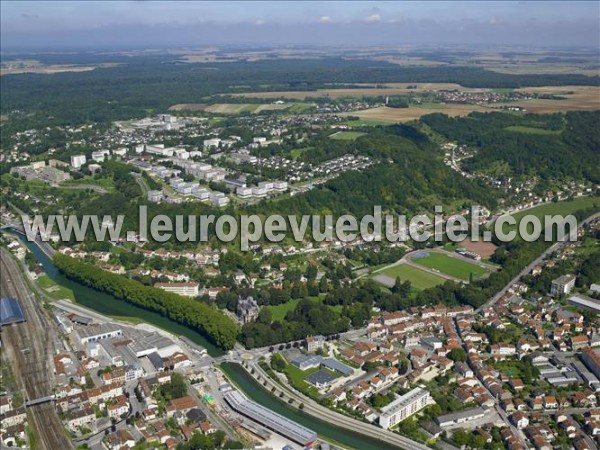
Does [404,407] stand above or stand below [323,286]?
below

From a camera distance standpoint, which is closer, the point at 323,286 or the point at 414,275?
the point at 323,286

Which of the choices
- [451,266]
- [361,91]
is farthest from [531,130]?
[361,91]

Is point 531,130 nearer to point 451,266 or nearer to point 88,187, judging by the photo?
point 451,266

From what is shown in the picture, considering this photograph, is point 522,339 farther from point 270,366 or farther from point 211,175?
point 211,175

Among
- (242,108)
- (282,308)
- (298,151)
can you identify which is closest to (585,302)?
(282,308)

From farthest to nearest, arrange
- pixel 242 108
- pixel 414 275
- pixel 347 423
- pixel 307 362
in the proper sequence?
1. pixel 242 108
2. pixel 414 275
3. pixel 307 362
4. pixel 347 423

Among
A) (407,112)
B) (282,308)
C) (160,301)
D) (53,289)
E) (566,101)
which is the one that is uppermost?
(566,101)

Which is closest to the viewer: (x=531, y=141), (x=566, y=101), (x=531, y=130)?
(x=531, y=141)

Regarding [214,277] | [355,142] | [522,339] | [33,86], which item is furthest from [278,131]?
[33,86]
